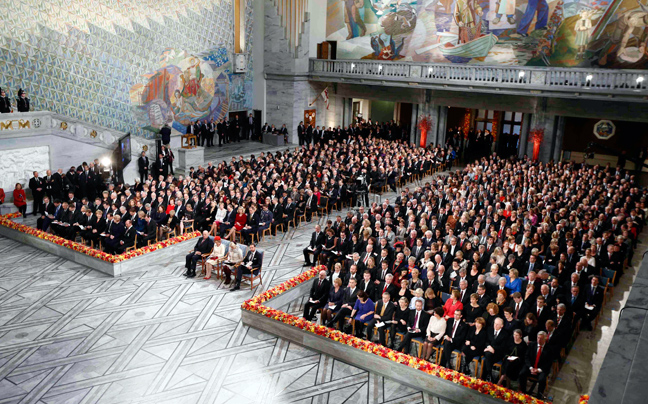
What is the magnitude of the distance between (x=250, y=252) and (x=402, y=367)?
185 inches

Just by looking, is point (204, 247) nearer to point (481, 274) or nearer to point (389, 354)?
point (389, 354)

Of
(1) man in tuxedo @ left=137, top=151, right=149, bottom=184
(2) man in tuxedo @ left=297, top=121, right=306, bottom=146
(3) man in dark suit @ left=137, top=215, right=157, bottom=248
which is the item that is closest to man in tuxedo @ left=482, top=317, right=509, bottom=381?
(3) man in dark suit @ left=137, top=215, right=157, bottom=248

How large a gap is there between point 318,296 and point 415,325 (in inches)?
81.7

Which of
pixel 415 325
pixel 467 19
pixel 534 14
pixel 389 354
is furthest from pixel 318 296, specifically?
pixel 467 19

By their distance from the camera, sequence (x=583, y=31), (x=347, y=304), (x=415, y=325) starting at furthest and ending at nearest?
(x=583, y=31), (x=347, y=304), (x=415, y=325)

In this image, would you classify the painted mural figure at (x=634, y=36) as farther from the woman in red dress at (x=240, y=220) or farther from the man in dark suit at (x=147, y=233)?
the man in dark suit at (x=147, y=233)

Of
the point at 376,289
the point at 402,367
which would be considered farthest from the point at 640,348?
the point at 376,289

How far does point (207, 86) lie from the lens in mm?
26516

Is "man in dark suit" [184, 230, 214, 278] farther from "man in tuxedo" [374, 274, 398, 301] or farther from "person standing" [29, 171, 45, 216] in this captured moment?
"person standing" [29, 171, 45, 216]

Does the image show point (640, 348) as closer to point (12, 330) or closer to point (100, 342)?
point (100, 342)

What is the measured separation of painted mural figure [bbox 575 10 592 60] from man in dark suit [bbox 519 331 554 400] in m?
19.7

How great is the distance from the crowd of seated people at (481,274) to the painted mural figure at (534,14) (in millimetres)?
11000

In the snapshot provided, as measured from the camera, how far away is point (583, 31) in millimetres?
23266

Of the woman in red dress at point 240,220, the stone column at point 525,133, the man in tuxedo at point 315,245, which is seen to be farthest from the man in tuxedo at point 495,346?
the stone column at point 525,133
